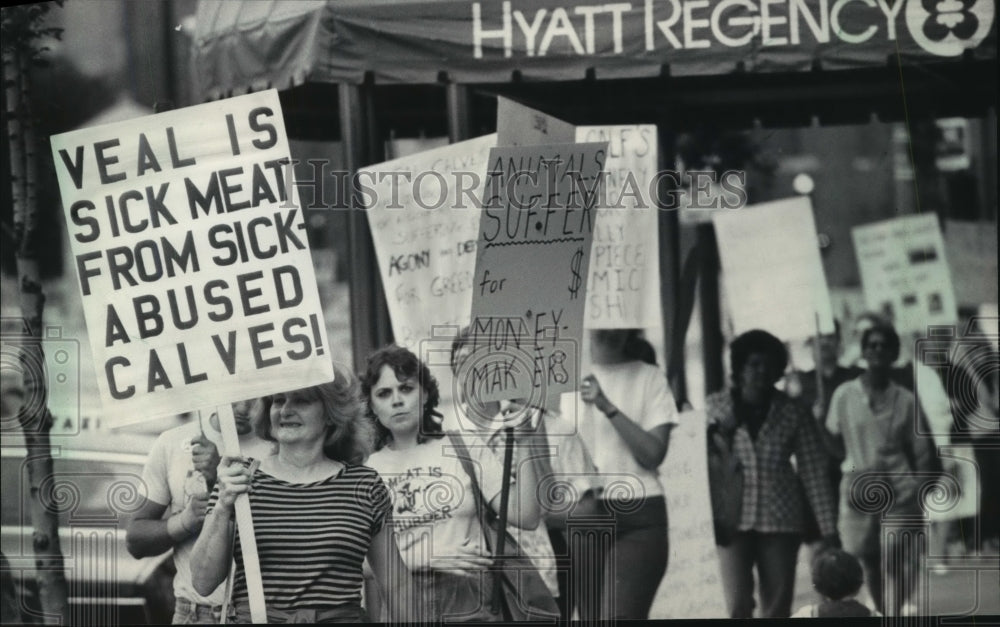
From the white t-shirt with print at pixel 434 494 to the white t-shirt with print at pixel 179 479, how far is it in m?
0.63

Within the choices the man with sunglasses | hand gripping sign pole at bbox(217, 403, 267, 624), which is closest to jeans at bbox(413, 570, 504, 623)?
hand gripping sign pole at bbox(217, 403, 267, 624)

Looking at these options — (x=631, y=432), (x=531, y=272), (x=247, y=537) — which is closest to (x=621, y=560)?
(x=631, y=432)

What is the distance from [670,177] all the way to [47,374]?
111 inches

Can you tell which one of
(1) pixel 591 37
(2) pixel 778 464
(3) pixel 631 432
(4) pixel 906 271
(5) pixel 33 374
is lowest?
(2) pixel 778 464

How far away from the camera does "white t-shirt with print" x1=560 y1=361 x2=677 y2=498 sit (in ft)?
21.3

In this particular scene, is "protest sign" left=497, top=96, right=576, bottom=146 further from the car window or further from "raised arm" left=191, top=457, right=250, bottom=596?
the car window

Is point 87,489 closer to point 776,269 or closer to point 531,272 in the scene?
point 531,272

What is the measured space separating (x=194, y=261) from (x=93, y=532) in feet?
4.10

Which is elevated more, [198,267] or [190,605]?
[198,267]

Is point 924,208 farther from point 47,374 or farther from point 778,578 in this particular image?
point 47,374

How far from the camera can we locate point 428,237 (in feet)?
21.3

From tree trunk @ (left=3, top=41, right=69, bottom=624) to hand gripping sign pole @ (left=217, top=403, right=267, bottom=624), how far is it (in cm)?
80

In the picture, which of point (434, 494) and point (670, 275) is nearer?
point (434, 494)

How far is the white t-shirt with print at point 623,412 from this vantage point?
21.3 feet
